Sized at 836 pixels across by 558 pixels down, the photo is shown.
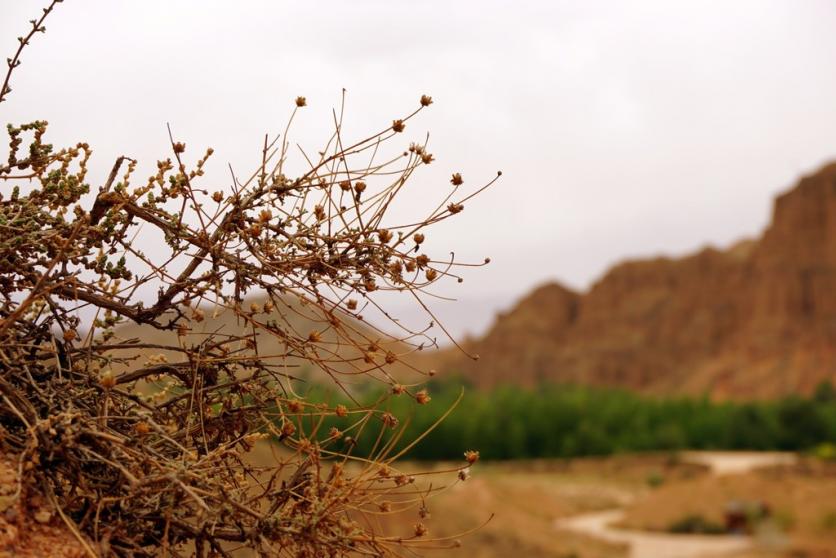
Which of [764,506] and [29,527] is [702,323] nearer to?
[764,506]

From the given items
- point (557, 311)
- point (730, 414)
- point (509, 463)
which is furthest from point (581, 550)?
point (557, 311)

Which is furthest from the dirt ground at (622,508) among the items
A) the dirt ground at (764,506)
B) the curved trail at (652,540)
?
the curved trail at (652,540)

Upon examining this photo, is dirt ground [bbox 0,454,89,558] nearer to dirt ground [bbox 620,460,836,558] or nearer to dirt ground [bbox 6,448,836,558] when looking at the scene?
dirt ground [bbox 6,448,836,558]

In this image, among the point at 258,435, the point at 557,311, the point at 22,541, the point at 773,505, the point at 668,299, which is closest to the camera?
the point at 22,541

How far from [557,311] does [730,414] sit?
49843 millimetres

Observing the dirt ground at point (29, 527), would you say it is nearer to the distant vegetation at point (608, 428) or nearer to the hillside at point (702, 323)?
the distant vegetation at point (608, 428)

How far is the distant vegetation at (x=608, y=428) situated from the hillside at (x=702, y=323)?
20.8 meters

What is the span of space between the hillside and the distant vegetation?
20.8 metres

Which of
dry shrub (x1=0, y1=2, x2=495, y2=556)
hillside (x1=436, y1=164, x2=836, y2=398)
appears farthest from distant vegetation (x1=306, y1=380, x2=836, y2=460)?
dry shrub (x1=0, y1=2, x2=495, y2=556)

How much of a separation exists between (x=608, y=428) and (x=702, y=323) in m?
35.3

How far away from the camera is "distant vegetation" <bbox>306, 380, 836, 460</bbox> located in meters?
47.3

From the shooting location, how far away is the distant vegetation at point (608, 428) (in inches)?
1863

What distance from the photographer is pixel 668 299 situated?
9144 centimetres

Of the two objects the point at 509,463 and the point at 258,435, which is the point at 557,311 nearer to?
the point at 509,463
